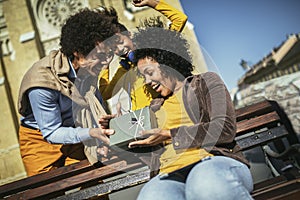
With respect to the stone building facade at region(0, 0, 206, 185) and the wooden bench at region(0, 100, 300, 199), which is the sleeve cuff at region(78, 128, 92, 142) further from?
the stone building facade at region(0, 0, 206, 185)

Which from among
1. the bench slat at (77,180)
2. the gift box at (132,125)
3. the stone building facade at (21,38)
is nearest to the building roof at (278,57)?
the stone building facade at (21,38)

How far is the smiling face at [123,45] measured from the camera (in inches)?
108

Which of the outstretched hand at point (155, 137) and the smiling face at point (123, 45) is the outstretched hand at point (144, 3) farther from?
the outstretched hand at point (155, 137)

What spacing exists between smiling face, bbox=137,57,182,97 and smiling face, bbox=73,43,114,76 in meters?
0.65

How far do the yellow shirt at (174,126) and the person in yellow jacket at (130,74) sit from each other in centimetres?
30

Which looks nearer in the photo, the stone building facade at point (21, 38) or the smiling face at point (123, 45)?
the smiling face at point (123, 45)

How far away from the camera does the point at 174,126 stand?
1.98 meters

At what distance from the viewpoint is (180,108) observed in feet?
6.57

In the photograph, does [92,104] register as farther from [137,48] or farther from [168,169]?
[168,169]

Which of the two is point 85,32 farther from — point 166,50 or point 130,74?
point 166,50

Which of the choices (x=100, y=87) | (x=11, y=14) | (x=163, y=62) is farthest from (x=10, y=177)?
(x=163, y=62)

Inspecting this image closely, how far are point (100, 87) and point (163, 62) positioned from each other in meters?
0.97

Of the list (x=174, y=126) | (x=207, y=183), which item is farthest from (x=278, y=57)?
(x=207, y=183)

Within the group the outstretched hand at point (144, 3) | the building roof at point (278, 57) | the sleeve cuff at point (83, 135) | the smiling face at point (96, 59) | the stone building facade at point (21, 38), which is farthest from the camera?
the building roof at point (278, 57)
